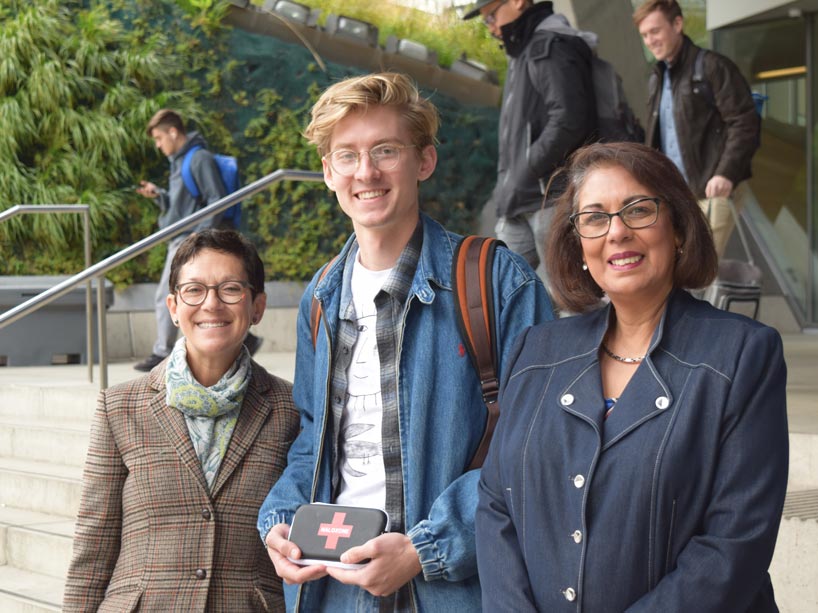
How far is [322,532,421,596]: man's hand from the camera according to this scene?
7.12 feet

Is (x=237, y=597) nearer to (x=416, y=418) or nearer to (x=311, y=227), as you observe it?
(x=416, y=418)

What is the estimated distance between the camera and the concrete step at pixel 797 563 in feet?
10.9

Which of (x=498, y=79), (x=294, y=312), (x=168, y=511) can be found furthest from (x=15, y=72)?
(x=168, y=511)

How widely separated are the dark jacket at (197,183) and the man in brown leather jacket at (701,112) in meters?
3.35

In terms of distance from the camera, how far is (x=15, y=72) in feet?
35.0

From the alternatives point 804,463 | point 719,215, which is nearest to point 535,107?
point 719,215

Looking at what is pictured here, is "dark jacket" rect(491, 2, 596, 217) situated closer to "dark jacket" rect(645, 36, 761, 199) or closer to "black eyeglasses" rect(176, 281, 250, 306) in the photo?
"dark jacket" rect(645, 36, 761, 199)

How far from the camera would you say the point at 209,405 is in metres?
2.72

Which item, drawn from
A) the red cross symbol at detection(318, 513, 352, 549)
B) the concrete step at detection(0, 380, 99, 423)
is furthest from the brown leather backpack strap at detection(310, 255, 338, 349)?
the concrete step at detection(0, 380, 99, 423)

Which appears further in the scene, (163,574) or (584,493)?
(163,574)

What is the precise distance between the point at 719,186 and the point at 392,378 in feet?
11.4

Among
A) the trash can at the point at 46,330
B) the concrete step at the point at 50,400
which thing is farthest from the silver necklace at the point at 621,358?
the trash can at the point at 46,330

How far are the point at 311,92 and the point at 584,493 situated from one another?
417 inches

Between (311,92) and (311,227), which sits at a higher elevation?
(311,92)
